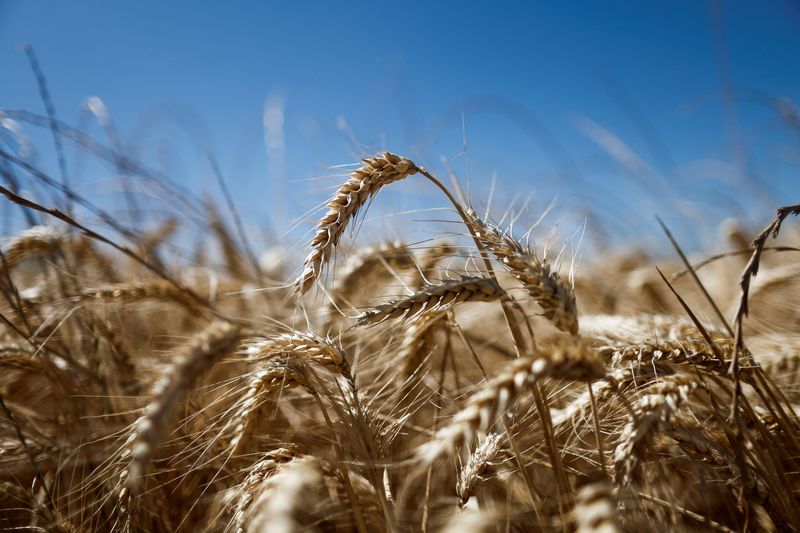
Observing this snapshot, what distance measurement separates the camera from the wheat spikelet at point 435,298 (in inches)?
42.2

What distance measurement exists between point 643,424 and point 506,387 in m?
0.33

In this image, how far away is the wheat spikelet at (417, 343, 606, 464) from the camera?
69cm

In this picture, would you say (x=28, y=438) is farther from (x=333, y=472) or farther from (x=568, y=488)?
(x=568, y=488)

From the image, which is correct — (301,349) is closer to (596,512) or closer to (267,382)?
(267,382)

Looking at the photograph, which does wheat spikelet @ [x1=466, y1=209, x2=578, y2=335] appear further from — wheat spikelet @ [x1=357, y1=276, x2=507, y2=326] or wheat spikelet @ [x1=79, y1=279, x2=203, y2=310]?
wheat spikelet @ [x1=79, y1=279, x2=203, y2=310]

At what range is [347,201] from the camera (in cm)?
130

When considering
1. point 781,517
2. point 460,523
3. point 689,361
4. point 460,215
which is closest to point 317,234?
point 460,215

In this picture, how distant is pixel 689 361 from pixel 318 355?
3.03 ft

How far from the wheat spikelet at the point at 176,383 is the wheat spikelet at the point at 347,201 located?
1.06 ft

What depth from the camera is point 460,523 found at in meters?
0.66

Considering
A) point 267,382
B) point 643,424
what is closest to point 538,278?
point 643,424

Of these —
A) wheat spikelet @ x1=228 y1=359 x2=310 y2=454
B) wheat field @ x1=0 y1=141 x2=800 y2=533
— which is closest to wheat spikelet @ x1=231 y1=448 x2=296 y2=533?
A: wheat field @ x1=0 y1=141 x2=800 y2=533

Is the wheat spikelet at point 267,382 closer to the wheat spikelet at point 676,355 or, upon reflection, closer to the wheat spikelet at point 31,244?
the wheat spikelet at point 676,355

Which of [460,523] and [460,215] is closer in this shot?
[460,523]
